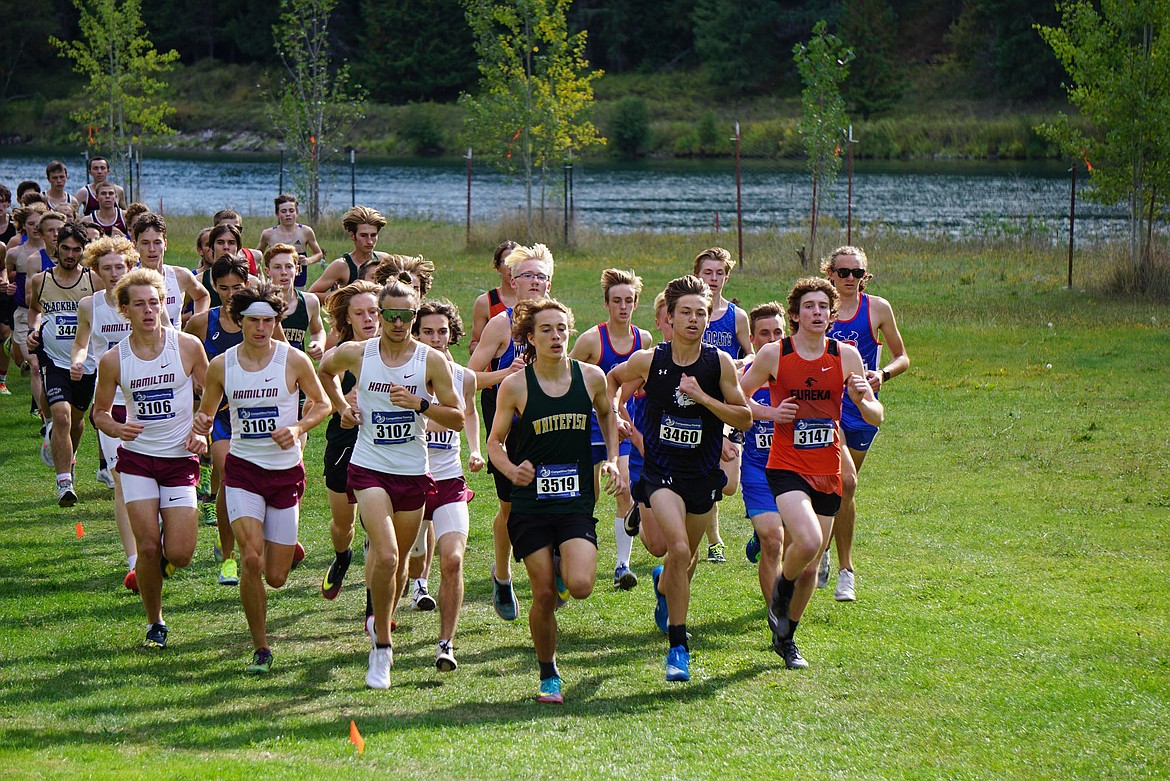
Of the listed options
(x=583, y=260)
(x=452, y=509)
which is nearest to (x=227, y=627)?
(x=452, y=509)

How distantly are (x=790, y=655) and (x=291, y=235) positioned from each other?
9485mm

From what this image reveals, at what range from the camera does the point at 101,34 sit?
123ft

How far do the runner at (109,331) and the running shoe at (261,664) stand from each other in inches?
51.6

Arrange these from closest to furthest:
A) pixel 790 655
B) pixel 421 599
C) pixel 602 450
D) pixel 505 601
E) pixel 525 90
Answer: pixel 790 655, pixel 505 601, pixel 421 599, pixel 602 450, pixel 525 90

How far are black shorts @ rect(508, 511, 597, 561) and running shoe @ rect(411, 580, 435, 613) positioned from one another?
6.20 ft

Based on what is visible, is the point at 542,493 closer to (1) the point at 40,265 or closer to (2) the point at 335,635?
(2) the point at 335,635

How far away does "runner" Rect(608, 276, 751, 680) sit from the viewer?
7168 millimetres

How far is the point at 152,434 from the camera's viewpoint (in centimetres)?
777

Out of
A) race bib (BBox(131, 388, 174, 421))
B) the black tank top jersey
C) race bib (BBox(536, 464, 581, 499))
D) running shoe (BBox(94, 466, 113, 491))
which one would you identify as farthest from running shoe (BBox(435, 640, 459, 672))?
running shoe (BBox(94, 466, 113, 491))

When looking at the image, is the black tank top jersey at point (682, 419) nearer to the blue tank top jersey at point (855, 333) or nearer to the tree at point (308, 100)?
the blue tank top jersey at point (855, 333)

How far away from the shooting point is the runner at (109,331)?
343 inches

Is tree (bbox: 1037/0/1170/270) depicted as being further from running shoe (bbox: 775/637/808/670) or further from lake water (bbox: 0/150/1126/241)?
running shoe (bbox: 775/637/808/670)

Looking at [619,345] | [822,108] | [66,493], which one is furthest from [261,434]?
[822,108]

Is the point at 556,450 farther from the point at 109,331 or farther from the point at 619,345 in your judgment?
the point at 109,331
